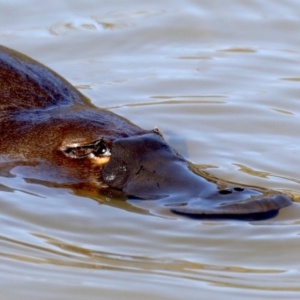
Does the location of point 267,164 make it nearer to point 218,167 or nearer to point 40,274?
point 218,167

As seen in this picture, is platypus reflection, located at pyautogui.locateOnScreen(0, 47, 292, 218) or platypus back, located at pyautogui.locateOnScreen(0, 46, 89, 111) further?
platypus back, located at pyautogui.locateOnScreen(0, 46, 89, 111)

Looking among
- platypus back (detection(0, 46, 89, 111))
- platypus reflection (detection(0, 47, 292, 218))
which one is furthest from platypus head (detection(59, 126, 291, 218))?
platypus back (detection(0, 46, 89, 111))

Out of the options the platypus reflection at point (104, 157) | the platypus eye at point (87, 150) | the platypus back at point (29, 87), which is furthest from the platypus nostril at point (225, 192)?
the platypus back at point (29, 87)

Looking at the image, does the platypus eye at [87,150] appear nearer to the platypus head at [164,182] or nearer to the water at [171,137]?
the platypus head at [164,182]

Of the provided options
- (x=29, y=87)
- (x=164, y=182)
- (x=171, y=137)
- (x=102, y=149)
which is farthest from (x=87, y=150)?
(x=171, y=137)

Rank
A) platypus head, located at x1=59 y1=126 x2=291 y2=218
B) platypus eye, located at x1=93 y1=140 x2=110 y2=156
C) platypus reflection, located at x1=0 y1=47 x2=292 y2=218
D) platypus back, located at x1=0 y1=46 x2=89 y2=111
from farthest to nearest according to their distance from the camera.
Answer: platypus back, located at x1=0 y1=46 x2=89 y2=111
platypus eye, located at x1=93 y1=140 x2=110 y2=156
platypus reflection, located at x1=0 y1=47 x2=292 y2=218
platypus head, located at x1=59 y1=126 x2=291 y2=218

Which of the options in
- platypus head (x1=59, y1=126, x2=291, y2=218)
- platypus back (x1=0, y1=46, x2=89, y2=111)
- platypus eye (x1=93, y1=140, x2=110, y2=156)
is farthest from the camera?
platypus back (x1=0, y1=46, x2=89, y2=111)

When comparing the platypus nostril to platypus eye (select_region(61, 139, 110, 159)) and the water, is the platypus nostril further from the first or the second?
platypus eye (select_region(61, 139, 110, 159))

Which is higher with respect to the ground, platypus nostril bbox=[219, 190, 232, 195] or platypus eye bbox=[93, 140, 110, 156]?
platypus eye bbox=[93, 140, 110, 156]
